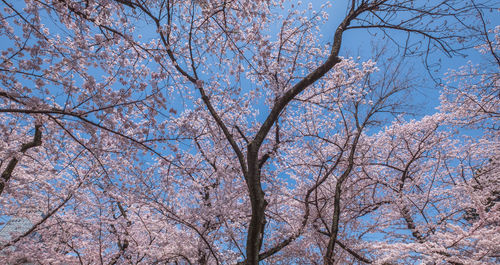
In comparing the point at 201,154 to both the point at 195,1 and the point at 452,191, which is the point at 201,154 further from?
the point at 452,191

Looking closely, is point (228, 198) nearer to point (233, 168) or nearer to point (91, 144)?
point (233, 168)

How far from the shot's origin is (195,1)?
3748 millimetres

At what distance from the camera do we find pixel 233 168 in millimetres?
7652

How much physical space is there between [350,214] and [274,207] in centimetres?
229

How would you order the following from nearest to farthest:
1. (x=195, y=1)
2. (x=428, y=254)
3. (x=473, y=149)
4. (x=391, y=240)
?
1. (x=195, y=1)
2. (x=428, y=254)
3. (x=391, y=240)
4. (x=473, y=149)

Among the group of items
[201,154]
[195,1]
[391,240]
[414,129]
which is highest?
[414,129]

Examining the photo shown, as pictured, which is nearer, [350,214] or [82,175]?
[350,214]

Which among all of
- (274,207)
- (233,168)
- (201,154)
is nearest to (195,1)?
(233,168)

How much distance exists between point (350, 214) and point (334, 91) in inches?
147

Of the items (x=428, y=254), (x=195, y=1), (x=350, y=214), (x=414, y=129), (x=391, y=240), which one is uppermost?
(x=414, y=129)

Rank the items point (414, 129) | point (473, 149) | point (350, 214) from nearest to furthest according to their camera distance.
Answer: point (350, 214)
point (473, 149)
point (414, 129)

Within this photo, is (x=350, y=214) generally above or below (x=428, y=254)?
above

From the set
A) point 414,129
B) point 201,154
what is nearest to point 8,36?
point 201,154

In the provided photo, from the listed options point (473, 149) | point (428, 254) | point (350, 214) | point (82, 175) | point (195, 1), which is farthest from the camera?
point (473, 149)
